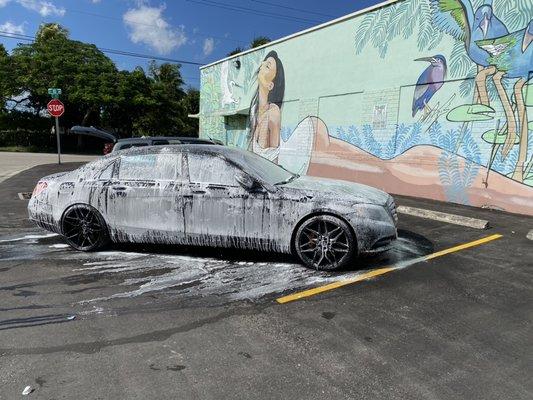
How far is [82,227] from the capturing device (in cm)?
624

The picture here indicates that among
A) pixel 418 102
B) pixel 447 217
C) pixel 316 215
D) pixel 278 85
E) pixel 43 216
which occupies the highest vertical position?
pixel 278 85

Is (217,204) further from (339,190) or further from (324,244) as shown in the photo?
(339,190)

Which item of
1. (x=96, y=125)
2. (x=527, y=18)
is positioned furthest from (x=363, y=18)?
(x=96, y=125)

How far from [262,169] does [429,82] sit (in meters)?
7.51

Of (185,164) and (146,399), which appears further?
(185,164)

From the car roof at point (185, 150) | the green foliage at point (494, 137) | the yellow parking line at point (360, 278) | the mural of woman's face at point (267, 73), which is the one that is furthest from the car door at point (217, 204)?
the mural of woman's face at point (267, 73)

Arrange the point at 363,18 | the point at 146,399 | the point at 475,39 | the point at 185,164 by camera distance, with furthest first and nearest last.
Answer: the point at 363,18
the point at 475,39
the point at 185,164
the point at 146,399

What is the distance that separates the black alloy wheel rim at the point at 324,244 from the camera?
17.5 ft

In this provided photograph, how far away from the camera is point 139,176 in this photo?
6.12 metres

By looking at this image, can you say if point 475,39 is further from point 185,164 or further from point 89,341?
point 89,341

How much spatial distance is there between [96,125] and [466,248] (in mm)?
42695

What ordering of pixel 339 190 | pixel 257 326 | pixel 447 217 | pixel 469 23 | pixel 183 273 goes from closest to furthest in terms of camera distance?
1. pixel 257 326
2. pixel 183 273
3. pixel 339 190
4. pixel 447 217
5. pixel 469 23

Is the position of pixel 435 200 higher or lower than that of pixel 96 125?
lower

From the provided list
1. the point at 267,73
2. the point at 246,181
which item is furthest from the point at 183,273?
the point at 267,73
